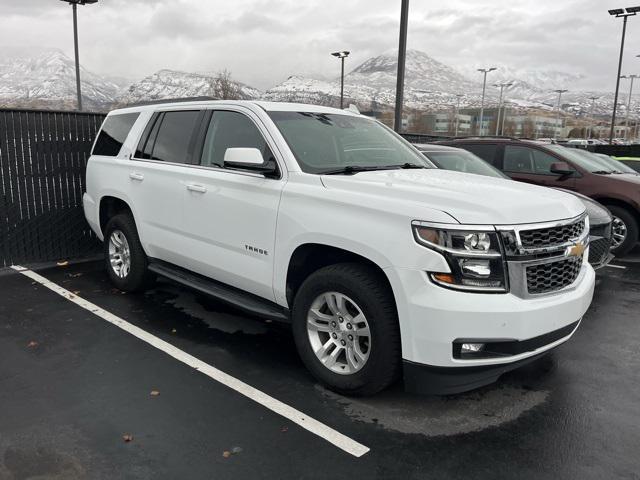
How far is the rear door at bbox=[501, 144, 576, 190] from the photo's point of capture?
8211 millimetres

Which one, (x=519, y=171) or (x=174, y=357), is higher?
(x=519, y=171)

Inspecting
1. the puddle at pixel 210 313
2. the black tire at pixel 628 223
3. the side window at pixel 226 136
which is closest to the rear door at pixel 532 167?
the black tire at pixel 628 223

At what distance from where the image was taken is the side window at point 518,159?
28.4 feet

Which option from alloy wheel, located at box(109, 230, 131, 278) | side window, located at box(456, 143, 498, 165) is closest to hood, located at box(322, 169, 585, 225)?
alloy wheel, located at box(109, 230, 131, 278)

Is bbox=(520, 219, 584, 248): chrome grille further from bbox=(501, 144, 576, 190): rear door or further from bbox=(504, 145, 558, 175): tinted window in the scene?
bbox=(504, 145, 558, 175): tinted window

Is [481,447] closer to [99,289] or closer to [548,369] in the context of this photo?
[548,369]

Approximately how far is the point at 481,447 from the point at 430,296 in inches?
36.1

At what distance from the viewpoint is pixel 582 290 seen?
3467 millimetres

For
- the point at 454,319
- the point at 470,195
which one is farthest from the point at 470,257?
the point at 470,195

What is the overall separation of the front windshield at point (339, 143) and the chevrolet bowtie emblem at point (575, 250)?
148 centimetres

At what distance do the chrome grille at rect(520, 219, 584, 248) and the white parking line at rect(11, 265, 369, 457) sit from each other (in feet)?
4.87

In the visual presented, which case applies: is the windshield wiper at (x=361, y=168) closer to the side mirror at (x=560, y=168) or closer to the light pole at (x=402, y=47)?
the side mirror at (x=560, y=168)

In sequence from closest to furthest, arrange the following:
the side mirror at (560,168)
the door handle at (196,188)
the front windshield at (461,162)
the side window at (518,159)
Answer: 1. the door handle at (196,188)
2. the front windshield at (461,162)
3. the side mirror at (560,168)
4. the side window at (518,159)

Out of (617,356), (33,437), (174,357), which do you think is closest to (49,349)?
(174,357)
